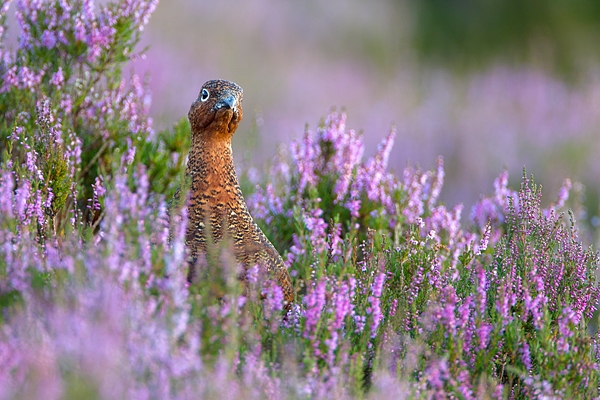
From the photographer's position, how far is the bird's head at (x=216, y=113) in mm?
3398

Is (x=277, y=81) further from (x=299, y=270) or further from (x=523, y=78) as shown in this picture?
(x=299, y=270)

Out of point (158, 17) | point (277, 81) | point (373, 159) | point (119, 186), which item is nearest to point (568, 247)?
point (373, 159)

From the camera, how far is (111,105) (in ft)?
14.3

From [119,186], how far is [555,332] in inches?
71.2

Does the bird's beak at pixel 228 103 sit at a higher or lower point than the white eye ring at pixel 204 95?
lower

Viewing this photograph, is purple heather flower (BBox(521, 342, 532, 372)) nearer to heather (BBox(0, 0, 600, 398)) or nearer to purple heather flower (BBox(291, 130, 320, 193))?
heather (BBox(0, 0, 600, 398))

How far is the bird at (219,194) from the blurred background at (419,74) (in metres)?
4.58

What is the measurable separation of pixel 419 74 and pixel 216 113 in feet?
33.2

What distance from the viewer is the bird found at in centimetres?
319

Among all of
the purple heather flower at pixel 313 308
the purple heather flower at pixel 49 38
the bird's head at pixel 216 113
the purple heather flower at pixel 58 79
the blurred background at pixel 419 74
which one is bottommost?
the purple heather flower at pixel 313 308

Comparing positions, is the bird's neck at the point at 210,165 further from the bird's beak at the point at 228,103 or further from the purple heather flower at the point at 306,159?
the purple heather flower at the point at 306,159

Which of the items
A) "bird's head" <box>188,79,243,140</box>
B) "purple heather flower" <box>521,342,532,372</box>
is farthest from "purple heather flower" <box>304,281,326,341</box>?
"bird's head" <box>188,79,243,140</box>

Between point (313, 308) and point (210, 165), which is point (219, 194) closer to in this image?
point (210, 165)

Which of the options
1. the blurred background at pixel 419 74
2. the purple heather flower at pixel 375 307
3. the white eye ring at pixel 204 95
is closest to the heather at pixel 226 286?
the purple heather flower at pixel 375 307
